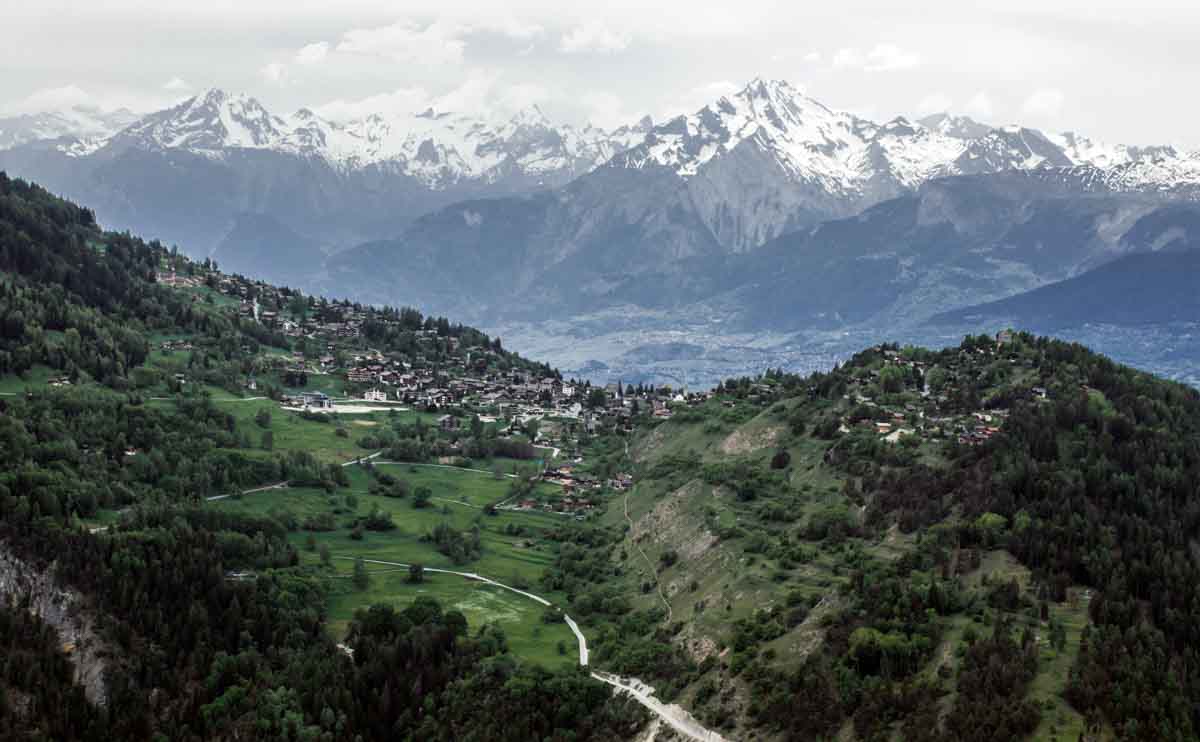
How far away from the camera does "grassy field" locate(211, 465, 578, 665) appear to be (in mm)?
109625

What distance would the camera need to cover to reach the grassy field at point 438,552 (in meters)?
110

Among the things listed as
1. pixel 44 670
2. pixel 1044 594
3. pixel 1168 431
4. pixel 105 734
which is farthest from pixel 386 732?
pixel 1168 431

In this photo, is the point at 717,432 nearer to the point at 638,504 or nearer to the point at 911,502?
the point at 638,504

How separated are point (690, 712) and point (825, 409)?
2717 inches

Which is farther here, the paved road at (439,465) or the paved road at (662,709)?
the paved road at (439,465)

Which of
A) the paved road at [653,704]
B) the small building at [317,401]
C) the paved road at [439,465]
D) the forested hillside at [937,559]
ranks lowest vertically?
the paved road at [439,465]

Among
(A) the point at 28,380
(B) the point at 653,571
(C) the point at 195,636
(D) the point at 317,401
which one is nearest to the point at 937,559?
(B) the point at 653,571

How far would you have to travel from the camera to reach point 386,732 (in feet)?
295

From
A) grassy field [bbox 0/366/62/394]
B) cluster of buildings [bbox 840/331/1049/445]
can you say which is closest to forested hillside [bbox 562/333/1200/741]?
cluster of buildings [bbox 840/331/1049/445]

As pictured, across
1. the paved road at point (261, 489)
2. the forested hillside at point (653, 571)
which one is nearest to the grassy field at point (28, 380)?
the forested hillside at point (653, 571)

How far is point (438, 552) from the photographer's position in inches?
5123

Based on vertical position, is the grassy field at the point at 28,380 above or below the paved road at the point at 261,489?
above

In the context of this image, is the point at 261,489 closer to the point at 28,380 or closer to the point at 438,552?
the point at 438,552

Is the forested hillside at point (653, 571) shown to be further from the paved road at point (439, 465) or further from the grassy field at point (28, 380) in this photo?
the paved road at point (439, 465)
